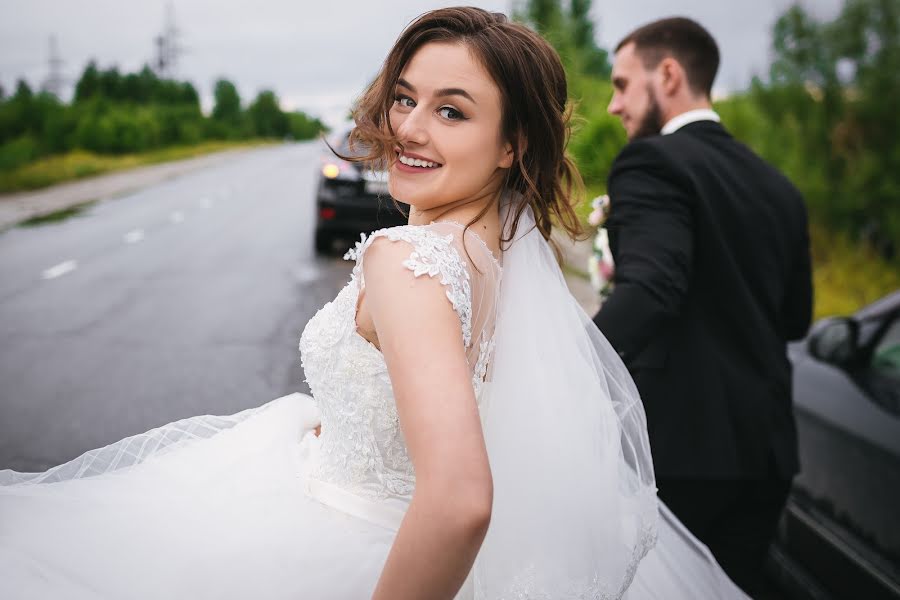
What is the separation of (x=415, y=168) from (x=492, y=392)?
0.46 metres

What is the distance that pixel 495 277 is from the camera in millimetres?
1417

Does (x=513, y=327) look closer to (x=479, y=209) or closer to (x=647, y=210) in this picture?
(x=479, y=209)

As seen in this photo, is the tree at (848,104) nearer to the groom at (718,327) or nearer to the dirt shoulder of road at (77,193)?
the groom at (718,327)

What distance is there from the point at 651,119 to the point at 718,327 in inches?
33.5

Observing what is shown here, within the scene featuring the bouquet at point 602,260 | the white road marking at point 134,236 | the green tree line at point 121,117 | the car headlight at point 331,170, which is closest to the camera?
the bouquet at point 602,260

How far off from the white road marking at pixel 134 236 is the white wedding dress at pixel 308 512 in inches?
414

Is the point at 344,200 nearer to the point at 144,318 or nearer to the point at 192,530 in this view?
the point at 144,318

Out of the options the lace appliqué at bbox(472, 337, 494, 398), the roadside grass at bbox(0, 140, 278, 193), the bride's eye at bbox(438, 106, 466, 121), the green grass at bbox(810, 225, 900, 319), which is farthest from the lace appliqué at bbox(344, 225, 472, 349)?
the roadside grass at bbox(0, 140, 278, 193)

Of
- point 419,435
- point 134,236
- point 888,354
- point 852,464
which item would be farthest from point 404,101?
point 134,236

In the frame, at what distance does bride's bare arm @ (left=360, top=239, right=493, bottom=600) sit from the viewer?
1023 millimetres

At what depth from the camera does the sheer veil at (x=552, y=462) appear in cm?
130

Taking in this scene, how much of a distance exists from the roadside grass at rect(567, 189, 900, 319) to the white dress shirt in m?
5.94

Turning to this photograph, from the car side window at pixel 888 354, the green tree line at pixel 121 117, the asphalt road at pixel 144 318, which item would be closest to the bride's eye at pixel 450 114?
the asphalt road at pixel 144 318

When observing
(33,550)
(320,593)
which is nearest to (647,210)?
(320,593)
